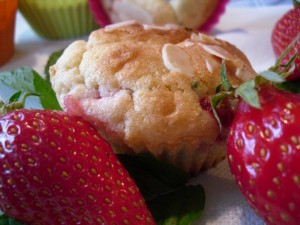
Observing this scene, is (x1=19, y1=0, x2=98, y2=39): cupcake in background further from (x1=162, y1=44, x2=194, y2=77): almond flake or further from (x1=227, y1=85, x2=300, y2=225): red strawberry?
(x1=227, y1=85, x2=300, y2=225): red strawberry

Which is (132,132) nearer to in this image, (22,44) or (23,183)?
(23,183)

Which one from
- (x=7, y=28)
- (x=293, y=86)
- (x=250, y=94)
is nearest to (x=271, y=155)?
(x=250, y=94)

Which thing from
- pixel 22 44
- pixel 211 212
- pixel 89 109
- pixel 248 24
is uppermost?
pixel 89 109

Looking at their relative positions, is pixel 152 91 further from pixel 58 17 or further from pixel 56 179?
pixel 58 17

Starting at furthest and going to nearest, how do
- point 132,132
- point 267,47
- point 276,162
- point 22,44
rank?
1. point 22,44
2. point 267,47
3. point 132,132
4. point 276,162

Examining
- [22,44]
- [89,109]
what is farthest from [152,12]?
[89,109]

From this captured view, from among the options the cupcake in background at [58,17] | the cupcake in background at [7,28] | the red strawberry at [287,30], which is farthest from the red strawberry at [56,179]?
the cupcake in background at [58,17]

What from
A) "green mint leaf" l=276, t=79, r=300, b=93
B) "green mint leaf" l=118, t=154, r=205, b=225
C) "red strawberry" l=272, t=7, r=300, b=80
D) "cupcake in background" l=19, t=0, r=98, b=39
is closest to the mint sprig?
"green mint leaf" l=118, t=154, r=205, b=225
